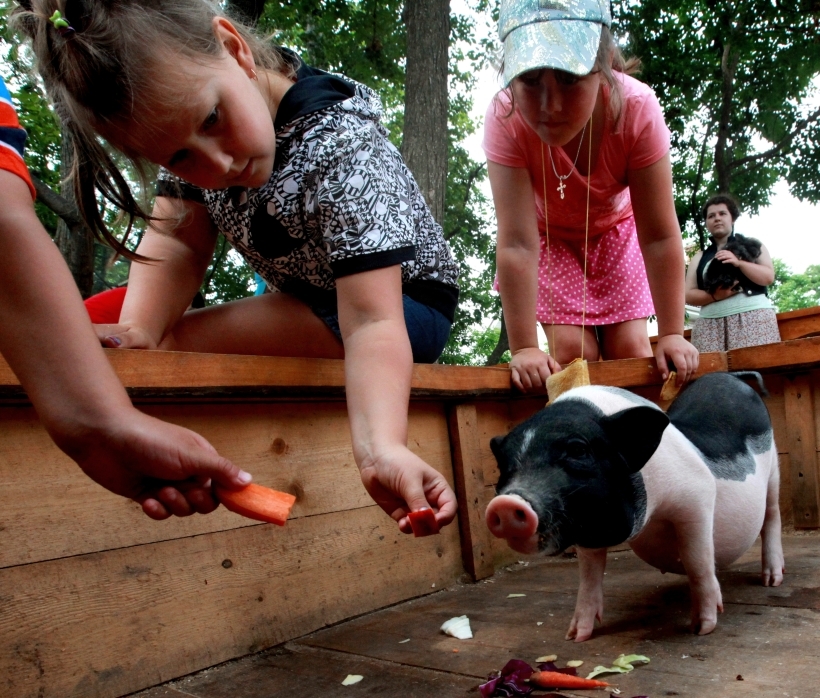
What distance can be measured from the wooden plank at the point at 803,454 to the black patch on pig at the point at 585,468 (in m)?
1.35

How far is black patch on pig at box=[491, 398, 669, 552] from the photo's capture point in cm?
130

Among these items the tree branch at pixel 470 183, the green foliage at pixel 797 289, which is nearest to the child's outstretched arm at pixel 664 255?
the tree branch at pixel 470 183

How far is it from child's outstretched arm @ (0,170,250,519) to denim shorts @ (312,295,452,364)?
1003 millimetres

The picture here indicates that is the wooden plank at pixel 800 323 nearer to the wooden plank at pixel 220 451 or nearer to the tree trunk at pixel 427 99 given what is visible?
the tree trunk at pixel 427 99

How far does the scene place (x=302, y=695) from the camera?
1380 mm

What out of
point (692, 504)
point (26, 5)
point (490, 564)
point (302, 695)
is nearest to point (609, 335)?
point (490, 564)

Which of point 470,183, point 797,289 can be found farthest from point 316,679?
point 797,289

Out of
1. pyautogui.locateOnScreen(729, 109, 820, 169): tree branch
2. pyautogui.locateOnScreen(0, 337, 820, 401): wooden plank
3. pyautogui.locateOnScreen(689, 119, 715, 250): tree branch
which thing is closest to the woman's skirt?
pyautogui.locateOnScreen(0, 337, 820, 401): wooden plank

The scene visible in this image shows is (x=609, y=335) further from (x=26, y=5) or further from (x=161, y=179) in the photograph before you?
(x=26, y=5)

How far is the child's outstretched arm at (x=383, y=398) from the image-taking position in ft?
3.55

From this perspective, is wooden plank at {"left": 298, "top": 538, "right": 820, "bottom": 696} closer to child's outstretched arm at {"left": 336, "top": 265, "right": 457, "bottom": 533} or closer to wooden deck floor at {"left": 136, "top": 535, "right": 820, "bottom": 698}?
wooden deck floor at {"left": 136, "top": 535, "right": 820, "bottom": 698}

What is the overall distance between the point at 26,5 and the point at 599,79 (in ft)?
4.69

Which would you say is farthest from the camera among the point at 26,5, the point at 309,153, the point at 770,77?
the point at 770,77

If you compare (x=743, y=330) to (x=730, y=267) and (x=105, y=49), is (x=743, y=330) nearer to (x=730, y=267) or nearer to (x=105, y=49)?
(x=730, y=267)
